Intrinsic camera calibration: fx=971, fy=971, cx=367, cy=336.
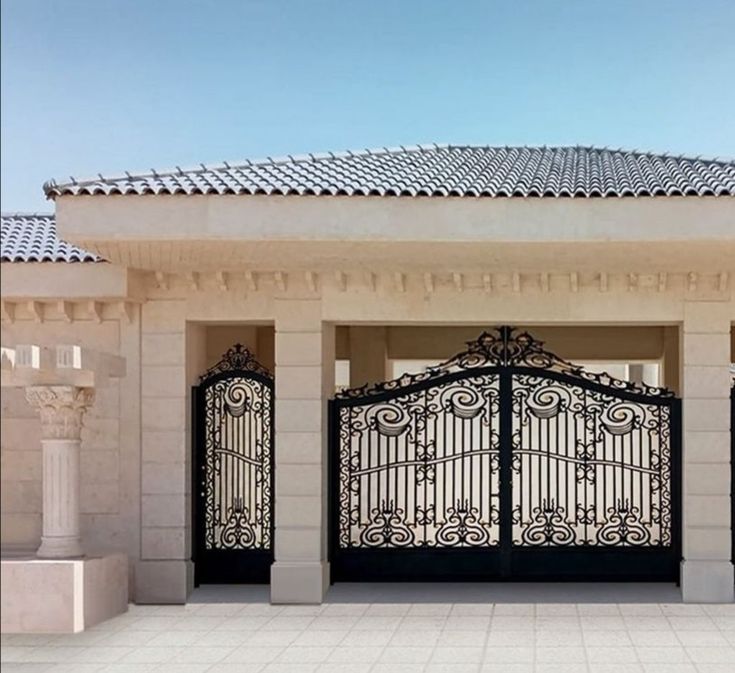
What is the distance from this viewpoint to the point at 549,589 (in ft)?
31.0

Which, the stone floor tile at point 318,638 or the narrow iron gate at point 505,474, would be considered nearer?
the stone floor tile at point 318,638

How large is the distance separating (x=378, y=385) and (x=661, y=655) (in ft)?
12.1

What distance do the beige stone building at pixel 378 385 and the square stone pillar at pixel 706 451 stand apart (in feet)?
0.07

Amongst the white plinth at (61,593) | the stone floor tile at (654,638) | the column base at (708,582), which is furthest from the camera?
the column base at (708,582)

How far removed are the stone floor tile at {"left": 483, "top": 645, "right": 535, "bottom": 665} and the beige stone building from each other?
1.97m

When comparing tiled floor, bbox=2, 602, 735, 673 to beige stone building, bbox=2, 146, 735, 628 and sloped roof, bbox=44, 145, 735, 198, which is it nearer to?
beige stone building, bbox=2, 146, 735, 628

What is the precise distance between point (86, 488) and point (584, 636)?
479cm

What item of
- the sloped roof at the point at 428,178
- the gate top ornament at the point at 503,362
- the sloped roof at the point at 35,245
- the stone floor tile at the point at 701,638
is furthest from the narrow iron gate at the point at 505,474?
the sloped roof at the point at 35,245

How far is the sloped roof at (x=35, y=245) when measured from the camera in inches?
356

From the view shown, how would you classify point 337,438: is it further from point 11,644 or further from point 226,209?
point 11,644

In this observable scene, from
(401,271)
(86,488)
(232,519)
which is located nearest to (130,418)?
(86,488)

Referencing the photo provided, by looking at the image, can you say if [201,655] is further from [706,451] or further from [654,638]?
[706,451]

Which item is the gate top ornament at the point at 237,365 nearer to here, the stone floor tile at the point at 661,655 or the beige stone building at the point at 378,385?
the beige stone building at the point at 378,385

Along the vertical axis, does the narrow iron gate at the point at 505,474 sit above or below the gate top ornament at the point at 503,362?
below
